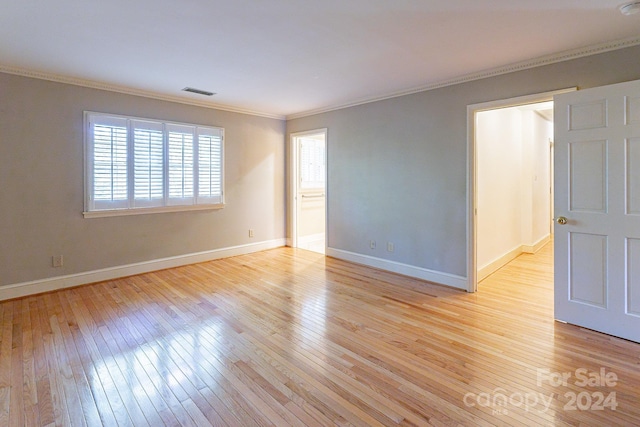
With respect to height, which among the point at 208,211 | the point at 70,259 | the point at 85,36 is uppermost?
the point at 85,36

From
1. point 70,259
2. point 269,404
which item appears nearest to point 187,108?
point 70,259

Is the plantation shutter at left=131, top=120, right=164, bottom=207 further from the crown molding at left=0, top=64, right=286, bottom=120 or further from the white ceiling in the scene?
the white ceiling

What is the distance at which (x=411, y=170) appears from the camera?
4.30 meters

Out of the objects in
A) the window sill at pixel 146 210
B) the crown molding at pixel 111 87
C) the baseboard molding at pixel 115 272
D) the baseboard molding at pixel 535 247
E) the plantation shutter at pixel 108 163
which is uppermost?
the crown molding at pixel 111 87

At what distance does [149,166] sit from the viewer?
450cm

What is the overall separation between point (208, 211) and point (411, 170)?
3231 millimetres

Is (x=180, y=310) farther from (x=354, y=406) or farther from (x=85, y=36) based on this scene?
(x=85, y=36)

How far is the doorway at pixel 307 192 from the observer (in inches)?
243

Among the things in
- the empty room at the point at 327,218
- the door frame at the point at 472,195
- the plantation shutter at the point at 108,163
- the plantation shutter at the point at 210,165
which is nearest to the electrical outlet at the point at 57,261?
the empty room at the point at 327,218

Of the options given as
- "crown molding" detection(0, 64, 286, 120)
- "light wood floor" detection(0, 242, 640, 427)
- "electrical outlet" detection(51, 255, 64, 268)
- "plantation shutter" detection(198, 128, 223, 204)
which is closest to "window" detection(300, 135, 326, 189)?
"crown molding" detection(0, 64, 286, 120)

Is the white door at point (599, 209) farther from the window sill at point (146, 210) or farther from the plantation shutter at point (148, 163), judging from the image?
the plantation shutter at point (148, 163)

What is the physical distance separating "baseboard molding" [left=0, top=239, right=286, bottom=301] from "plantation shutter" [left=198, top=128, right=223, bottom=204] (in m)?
0.91

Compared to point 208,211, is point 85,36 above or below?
above

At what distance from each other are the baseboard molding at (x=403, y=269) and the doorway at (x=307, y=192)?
0.69 metres
